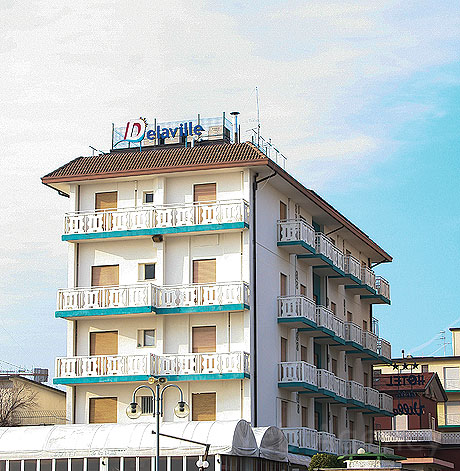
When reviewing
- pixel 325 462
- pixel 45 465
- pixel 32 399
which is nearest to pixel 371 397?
pixel 325 462

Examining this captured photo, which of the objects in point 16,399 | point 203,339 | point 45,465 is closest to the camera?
point 45,465

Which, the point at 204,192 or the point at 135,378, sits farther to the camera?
the point at 204,192

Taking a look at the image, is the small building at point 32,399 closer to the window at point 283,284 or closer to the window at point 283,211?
the window at point 283,284

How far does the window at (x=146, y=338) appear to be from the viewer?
1996 inches

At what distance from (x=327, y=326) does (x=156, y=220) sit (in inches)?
440

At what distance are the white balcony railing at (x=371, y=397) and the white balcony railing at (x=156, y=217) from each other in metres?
18.3

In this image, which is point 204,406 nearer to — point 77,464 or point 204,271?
point 204,271

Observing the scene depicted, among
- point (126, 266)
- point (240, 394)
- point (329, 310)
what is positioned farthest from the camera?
point (329, 310)

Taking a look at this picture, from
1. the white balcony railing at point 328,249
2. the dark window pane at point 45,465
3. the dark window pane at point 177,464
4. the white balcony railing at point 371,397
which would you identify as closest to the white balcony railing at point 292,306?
the white balcony railing at point 328,249

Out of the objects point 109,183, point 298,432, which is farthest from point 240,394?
point 109,183

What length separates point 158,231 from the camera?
1982 inches

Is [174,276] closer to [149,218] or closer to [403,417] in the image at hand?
[149,218]

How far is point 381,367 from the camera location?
8562 centimetres

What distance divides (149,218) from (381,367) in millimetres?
39647
